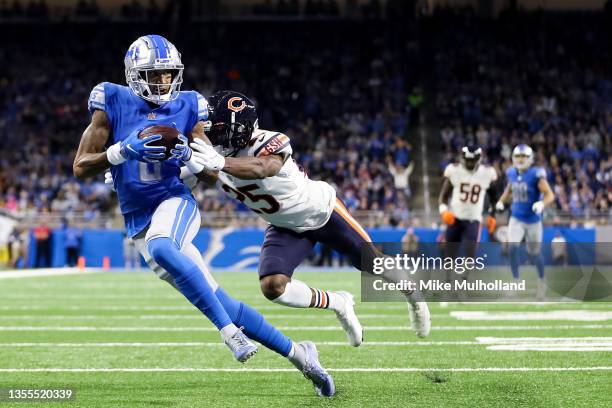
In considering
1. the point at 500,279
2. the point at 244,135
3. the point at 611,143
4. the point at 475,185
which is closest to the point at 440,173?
the point at 611,143

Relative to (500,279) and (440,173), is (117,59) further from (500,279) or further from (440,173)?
(500,279)

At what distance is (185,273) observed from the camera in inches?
176

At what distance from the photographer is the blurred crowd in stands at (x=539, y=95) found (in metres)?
20.8

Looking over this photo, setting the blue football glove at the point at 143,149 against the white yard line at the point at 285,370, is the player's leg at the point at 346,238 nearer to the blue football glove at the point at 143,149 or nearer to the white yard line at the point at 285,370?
the white yard line at the point at 285,370

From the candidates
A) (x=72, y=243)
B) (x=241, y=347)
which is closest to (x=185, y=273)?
(x=241, y=347)

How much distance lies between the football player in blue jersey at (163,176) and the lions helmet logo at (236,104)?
0.14 metres

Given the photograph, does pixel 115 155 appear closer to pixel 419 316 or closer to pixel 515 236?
pixel 419 316

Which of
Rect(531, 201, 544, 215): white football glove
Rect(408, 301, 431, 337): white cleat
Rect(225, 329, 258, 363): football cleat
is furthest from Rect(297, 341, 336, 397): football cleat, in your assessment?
Rect(531, 201, 544, 215): white football glove

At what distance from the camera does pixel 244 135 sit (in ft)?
16.6

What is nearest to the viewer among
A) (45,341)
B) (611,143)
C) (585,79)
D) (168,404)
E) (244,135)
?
(168,404)

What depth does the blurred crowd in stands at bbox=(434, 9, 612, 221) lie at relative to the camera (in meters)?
20.8

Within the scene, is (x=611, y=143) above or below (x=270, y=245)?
below

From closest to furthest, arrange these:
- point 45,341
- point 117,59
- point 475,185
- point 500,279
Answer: point 45,341 < point 475,185 < point 500,279 < point 117,59

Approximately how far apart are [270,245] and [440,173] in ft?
56.6
